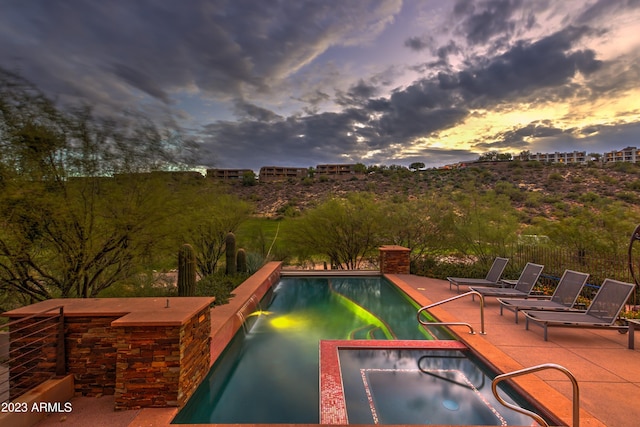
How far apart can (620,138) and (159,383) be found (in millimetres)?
30920

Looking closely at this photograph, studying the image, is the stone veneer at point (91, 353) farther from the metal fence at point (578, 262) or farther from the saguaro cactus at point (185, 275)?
the metal fence at point (578, 262)

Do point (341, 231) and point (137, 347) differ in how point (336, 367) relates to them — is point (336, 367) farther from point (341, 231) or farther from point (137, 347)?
point (341, 231)

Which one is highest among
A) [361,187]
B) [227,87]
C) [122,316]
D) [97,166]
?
[227,87]

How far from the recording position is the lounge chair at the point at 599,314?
4.66 metres

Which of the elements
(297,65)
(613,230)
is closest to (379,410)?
(613,230)

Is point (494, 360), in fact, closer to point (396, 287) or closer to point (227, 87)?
point (396, 287)

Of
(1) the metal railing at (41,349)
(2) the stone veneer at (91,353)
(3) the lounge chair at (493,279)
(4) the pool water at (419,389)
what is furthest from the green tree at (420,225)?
(1) the metal railing at (41,349)

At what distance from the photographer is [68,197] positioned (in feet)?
16.0

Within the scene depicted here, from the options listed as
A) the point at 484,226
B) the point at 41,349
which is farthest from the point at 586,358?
the point at 41,349

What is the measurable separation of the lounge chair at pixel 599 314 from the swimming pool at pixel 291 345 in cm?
151

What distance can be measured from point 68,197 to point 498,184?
28.3m

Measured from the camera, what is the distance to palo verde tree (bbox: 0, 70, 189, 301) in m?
4.48

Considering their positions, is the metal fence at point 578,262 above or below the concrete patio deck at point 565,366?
above

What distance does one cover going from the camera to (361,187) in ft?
103
